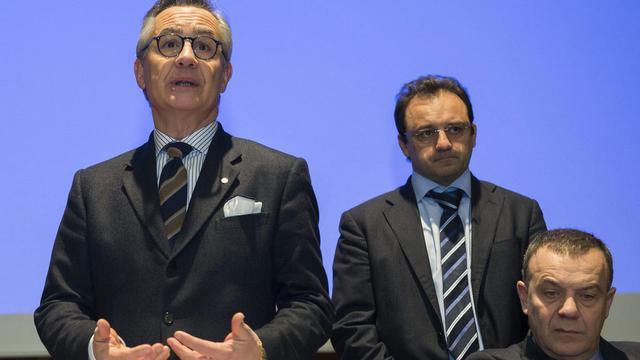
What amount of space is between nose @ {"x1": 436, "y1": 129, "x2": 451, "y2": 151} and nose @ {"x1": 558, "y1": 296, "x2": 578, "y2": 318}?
761 millimetres

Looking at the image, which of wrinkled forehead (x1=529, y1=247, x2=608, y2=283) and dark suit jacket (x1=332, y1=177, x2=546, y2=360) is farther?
dark suit jacket (x1=332, y1=177, x2=546, y2=360)

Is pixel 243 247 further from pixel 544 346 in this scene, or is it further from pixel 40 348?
pixel 40 348

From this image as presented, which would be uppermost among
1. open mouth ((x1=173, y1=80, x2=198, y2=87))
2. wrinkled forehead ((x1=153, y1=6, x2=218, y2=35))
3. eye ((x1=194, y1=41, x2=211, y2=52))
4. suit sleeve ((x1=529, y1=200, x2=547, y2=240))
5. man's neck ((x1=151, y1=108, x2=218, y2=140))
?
wrinkled forehead ((x1=153, y1=6, x2=218, y2=35))

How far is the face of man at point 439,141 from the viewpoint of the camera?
10.4ft

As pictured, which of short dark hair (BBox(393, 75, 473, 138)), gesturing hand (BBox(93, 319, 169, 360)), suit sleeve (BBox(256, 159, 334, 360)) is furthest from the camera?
short dark hair (BBox(393, 75, 473, 138))

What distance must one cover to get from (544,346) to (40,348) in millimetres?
2055

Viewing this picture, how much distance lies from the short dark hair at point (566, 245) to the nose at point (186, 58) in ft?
3.98

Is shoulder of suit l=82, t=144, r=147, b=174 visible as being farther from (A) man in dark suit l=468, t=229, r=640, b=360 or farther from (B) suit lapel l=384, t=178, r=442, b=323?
(A) man in dark suit l=468, t=229, r=640, b=360

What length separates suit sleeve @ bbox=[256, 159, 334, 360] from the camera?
7.34 ft

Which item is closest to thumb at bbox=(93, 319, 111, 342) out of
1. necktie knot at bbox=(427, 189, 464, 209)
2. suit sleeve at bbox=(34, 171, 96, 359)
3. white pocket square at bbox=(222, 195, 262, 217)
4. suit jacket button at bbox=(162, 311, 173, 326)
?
suit sleeve at bbox=(34, 171, 96, 359)

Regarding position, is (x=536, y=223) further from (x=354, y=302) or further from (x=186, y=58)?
(x=186, y=58)

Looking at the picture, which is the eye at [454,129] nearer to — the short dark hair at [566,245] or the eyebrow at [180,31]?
Result: the short dark hair at [566,245]

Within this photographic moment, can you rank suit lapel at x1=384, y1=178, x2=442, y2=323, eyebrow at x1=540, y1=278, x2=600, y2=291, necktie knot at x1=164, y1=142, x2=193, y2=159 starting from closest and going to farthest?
necktie knot at x1=164, y1=142, x2=193, y2=159 → eyebrow at x1=540, y1=278, x2=600, y2=291 → suit lapel at x1=384, y1=178, x2=442, y2=323

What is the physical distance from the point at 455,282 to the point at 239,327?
112 cm
